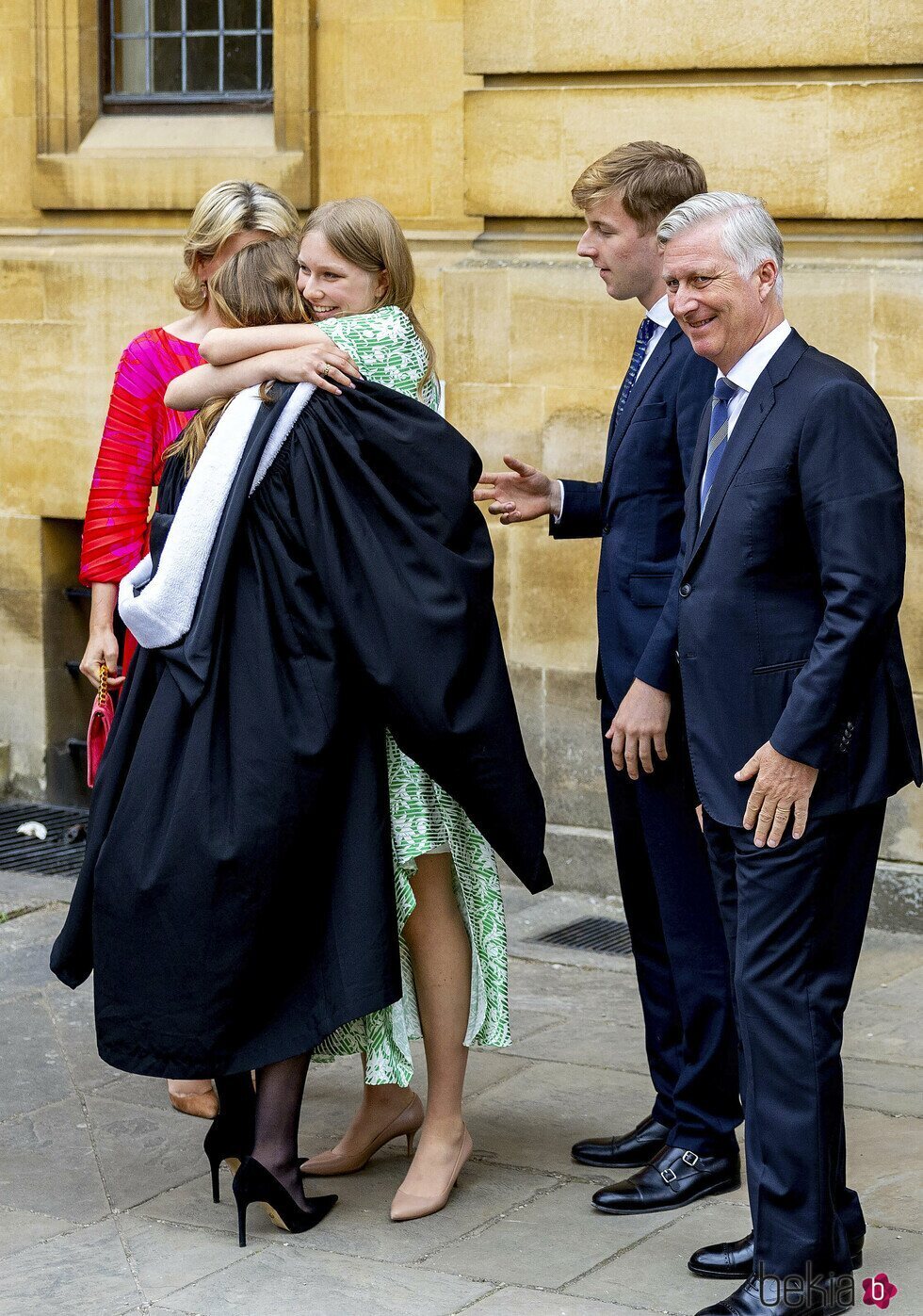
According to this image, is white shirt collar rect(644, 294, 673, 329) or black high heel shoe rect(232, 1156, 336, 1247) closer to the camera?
black high heel shoe rect(232, 1156, 336, 1247)

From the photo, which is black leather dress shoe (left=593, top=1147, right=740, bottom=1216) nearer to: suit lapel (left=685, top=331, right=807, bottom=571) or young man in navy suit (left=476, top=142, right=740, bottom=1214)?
young man in navy suit (left=476, top=142, right=740, bottom=1214)

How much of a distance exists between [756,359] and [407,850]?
1.20 m

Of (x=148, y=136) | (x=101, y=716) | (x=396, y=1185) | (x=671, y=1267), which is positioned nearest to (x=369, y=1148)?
(x=396, y=1185)

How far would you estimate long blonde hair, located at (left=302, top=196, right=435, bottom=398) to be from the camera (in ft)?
12.9

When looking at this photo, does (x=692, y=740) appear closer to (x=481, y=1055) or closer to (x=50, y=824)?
(x=481, y=1055)

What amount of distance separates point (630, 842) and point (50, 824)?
12.4 feet

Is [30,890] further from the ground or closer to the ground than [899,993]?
closer to the ground

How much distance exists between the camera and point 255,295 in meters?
3.93

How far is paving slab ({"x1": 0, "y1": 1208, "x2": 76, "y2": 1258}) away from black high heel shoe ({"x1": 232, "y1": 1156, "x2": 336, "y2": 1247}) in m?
0.37

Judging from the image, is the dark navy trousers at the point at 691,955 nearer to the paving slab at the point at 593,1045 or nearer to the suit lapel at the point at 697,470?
the suit lapel at the point at 697,470

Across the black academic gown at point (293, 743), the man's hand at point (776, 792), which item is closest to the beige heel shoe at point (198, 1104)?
the black academic gown at point (293, 743)

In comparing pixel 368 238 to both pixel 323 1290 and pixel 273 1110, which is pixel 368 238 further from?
pixel 323 1290

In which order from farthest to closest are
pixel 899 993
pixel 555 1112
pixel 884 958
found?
pixel 884 958 < pixel 899 993 < pixel 555 1112

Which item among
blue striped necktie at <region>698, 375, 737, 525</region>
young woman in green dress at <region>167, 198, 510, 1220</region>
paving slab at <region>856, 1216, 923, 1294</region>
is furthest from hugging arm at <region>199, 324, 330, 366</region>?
paving slab at <region>856, 1216, 923, 1294</region>
